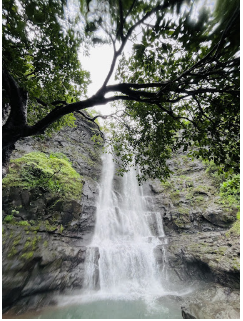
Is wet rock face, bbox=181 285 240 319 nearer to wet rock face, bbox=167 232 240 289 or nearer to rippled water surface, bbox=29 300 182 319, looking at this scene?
wet rock face, bbox=167 232 240 289

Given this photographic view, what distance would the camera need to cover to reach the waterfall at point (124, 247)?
30.0 ft

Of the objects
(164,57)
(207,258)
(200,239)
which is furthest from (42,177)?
(200,239)

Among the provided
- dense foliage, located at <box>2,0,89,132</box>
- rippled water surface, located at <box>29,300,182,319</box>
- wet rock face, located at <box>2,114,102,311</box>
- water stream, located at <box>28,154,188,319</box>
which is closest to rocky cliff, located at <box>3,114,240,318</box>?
wet rock face, located at <box>2,114,102,311</box>

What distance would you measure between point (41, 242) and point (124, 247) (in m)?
5.63

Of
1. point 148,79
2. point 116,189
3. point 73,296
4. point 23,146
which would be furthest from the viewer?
point 116,189

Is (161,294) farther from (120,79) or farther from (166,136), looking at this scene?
(120,79)

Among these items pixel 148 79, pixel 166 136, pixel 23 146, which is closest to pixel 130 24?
pixel 148 79

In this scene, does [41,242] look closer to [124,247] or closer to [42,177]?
[42,177]

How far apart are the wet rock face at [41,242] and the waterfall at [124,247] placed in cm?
90

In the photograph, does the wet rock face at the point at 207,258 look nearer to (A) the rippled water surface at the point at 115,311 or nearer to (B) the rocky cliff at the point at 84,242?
(B) the rocky cliff at the point at 84,242

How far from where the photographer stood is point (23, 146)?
43.1 ft

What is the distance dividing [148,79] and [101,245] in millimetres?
10691

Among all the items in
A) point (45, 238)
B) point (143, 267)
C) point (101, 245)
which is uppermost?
point (45, 238)

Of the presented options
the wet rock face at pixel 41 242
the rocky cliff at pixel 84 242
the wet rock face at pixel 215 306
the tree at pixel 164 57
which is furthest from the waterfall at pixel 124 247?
the tree at pixel 164 57
